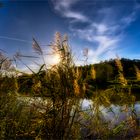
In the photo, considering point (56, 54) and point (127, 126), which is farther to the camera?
point (127, 126)

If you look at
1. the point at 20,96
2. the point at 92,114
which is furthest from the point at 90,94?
the point at 20,96

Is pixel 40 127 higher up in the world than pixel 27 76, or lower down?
lower down

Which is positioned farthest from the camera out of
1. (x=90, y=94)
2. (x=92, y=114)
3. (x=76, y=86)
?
(x=90, y=94)

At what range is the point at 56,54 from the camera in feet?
10.7

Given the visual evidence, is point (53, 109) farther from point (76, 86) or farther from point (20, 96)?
point (20, 96)

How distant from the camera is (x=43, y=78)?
3.16 metres

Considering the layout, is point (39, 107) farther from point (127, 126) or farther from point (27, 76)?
point (127, 126)

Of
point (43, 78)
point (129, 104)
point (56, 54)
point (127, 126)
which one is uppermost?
point (56, 54)

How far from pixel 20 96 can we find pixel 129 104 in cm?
121

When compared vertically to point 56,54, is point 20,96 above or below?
below

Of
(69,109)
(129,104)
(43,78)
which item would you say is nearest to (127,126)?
(129,104)

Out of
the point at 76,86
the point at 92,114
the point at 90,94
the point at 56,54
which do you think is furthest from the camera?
the point at 90,94

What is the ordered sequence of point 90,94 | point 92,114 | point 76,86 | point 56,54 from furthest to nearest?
1. point 90,94
2. point 92,114
3. point 56,54
4. point 76,86

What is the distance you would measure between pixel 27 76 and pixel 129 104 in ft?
3.84
